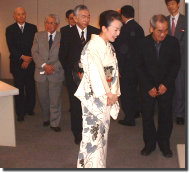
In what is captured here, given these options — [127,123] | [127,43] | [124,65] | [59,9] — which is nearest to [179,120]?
[127,123]

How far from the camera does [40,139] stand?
151 inches

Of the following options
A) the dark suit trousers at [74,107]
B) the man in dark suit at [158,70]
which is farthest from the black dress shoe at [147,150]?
the dark suit trousers at [74,107]

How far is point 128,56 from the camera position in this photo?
4211 millimetres

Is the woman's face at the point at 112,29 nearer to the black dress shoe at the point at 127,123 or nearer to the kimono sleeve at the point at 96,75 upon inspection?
the kimono sleeve at the point at 96,75

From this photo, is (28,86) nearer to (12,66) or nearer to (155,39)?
(12,66)

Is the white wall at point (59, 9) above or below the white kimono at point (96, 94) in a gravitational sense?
above

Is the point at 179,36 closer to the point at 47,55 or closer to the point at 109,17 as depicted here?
the point at 47,55

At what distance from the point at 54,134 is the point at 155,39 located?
5.47 feet

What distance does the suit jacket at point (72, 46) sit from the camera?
134 inches

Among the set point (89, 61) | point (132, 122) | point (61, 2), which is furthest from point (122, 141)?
point (61, 2)

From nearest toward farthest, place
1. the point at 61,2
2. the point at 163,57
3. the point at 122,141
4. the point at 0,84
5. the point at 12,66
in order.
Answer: the point at 163,57
the point at 0,84
the point at 122,141
the point at 12,66
the point at 61,2

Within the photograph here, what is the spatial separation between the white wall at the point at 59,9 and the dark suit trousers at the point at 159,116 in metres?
4.23

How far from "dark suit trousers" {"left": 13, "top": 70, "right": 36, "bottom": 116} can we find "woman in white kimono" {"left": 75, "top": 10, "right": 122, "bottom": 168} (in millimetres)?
2155

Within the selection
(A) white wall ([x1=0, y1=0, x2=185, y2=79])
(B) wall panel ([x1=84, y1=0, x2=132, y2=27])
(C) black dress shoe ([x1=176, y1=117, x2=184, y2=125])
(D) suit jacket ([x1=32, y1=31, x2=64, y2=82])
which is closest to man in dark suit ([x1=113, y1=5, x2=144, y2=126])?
(C) black dress shoe ([x1=176, y1=117, x2=184, y2=125])
